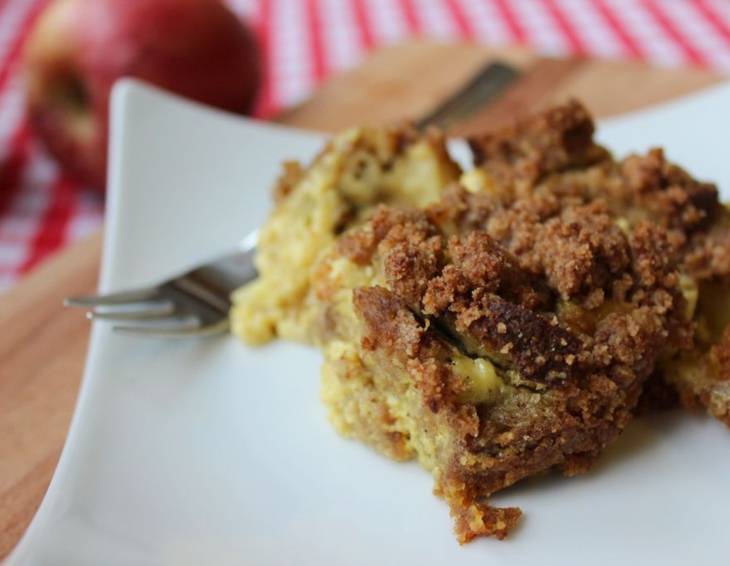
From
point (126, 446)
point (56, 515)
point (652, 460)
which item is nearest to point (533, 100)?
point (652, 460)

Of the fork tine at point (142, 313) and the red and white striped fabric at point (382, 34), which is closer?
the fork tine at point (142, 313)

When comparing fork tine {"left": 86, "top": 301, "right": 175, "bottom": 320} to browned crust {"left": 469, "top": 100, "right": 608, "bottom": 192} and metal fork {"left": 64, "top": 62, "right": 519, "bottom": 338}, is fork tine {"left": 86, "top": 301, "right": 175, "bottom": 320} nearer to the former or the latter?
metal fork {"left": 64, "top": 62, "right": 519, "bottom": 338}

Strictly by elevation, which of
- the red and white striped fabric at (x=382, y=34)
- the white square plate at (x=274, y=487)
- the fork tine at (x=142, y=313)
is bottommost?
the red and white striped fabric at (x=382, y=34)

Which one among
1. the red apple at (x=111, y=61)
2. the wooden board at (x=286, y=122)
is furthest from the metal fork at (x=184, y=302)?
the red apple at (x=111, y=61)

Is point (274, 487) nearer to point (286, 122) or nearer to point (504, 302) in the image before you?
point (504, 302)

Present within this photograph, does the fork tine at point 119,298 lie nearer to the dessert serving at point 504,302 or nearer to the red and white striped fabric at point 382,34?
the dessert serving at point 504,302

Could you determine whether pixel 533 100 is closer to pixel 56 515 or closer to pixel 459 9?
pixel 459 9
